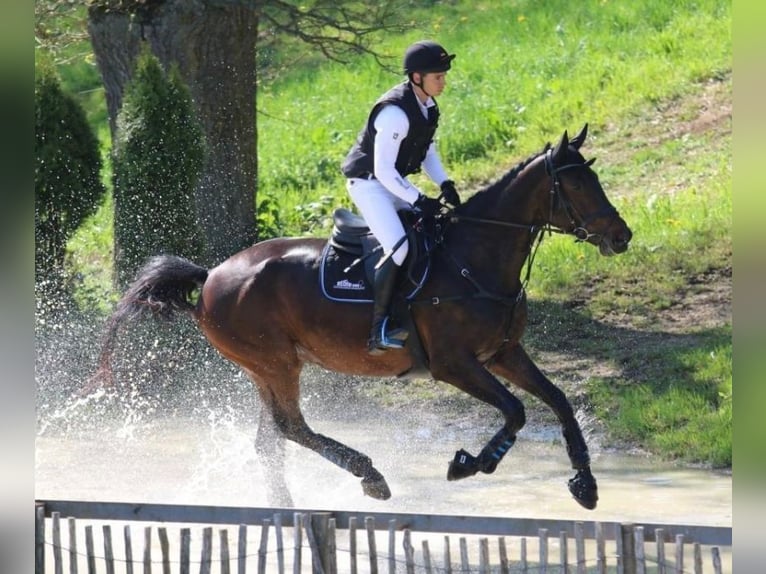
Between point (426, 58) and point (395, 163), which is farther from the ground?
point (426, 58)

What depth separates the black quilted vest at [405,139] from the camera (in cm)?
710

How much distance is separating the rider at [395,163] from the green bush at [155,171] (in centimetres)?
547

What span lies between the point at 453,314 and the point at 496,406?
0.57m

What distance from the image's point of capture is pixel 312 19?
13.8 metres

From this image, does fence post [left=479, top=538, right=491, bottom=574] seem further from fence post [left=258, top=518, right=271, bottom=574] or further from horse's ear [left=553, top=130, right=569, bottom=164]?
horse's ear [left=553, top=130, right=569, bottom=164]

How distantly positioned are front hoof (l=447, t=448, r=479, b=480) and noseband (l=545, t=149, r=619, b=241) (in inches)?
52.1

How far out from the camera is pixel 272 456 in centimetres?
799

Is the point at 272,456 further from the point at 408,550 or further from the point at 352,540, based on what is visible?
the point at 408,550

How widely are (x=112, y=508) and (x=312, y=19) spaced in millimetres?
8863

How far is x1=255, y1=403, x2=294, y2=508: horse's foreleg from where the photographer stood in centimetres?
790

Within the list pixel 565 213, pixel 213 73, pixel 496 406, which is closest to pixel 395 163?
pixel 565 213
